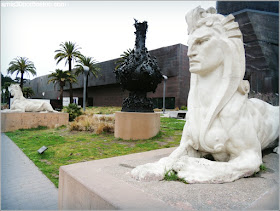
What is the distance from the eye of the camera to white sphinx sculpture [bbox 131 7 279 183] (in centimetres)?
204

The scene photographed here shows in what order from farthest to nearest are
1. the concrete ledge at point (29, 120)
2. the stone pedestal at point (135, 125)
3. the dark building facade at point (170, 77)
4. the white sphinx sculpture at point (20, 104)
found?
the dark building facade at point (170, 77), the white sphinx sculpture at point (20, 104), the concrete ledge at point (29, 120), the stone pedestal at point (135, 125)

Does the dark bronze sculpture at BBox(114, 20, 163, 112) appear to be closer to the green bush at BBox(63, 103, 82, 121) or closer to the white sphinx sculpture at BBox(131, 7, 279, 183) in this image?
the white sphinx sculpture at BBox(131, 7, 279, 183)

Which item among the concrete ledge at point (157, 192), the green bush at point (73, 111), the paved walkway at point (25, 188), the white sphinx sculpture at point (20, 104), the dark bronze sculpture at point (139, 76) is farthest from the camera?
the green bush at point (73, 111)

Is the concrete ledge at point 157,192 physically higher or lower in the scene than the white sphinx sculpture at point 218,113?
lower

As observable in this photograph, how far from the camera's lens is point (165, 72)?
79.7 feet

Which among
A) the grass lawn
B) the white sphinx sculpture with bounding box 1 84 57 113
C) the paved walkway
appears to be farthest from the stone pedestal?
the white sphinx sculpture with bounding box 1 84 57 113

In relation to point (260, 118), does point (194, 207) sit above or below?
below

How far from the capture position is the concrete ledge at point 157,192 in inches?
61.5

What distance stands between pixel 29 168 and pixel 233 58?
4510 mm

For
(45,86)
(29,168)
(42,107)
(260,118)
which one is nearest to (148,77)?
(29,168)

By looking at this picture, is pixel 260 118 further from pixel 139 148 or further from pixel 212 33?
pixel 139 148

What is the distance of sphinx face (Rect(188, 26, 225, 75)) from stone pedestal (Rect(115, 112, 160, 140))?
4.45 m

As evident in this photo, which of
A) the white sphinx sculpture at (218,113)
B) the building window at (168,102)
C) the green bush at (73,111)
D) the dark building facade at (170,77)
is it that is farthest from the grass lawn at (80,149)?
the building window at (168,102)

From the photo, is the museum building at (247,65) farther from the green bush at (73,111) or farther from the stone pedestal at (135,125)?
the green bush at (73,111)
